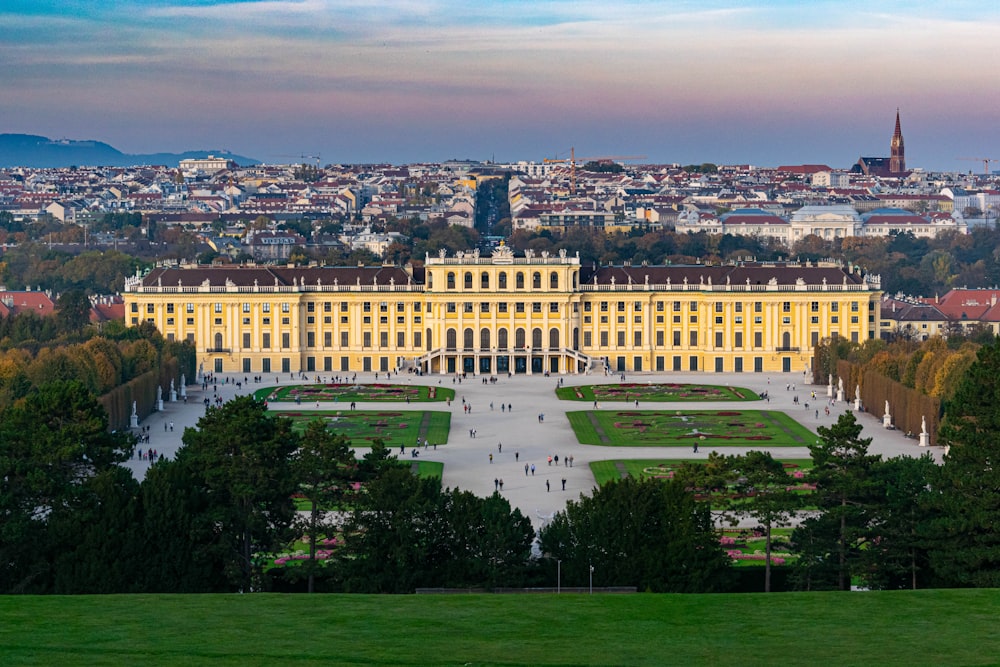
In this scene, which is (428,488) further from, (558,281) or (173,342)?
(558,281)

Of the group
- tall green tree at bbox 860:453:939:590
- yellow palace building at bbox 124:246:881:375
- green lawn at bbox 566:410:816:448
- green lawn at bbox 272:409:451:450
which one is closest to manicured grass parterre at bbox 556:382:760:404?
green lawn at bbox 566:410:816:448

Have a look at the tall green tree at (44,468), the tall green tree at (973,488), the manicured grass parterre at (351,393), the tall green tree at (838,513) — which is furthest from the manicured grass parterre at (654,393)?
the tall green tree at (973,488)

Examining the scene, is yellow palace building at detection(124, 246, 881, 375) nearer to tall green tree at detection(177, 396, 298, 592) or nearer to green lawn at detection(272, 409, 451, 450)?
green lawn at detection(272, 409, 451, 450)

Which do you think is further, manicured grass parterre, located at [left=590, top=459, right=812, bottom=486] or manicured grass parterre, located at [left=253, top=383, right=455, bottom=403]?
manicured grass parterre, located at [left=253, top=383, right=455, bottom=403]

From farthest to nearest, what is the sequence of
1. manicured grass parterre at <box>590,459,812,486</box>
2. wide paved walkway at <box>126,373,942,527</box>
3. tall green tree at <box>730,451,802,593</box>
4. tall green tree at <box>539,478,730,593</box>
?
manicured grass parterre at <box>590,459,812,486</box> < wide paved walkway at <box>126,373,942,527</box> < tall green tree at <box>730,451,802,593</box> < tall green tree at <box>539,478,730,593</box>

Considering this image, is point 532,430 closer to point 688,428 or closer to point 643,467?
point 688,428

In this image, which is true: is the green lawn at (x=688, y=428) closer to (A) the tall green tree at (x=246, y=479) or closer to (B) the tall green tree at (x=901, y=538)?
(B) the tall green tree at (x=901, y=538)
